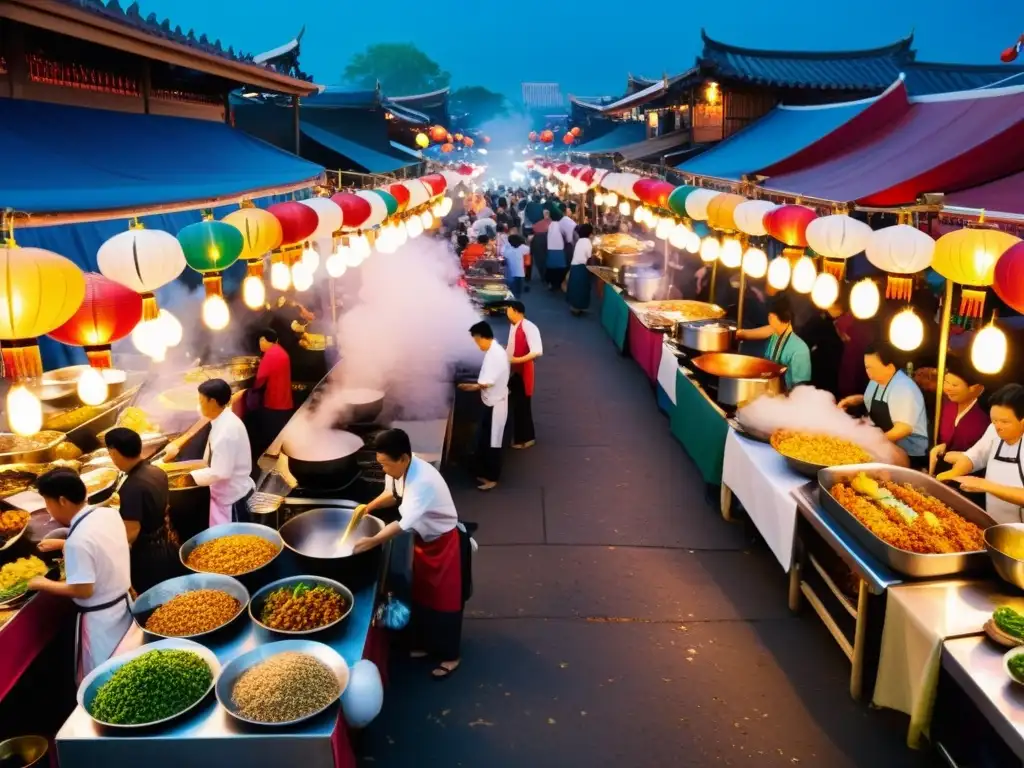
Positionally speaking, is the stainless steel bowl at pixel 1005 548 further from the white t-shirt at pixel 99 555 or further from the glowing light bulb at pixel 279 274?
the glowing light bulb at pixel 279 274

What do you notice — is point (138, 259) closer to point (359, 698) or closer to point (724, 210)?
point (359, 698)

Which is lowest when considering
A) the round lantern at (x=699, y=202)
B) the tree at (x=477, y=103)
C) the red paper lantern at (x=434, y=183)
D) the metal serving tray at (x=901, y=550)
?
the metal serving tray at (x=901, y=550)

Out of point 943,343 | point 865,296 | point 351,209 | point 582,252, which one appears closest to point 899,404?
point 943,343

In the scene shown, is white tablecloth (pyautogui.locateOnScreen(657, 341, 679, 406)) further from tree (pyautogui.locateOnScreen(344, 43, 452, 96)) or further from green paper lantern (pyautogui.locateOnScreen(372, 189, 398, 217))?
tree (pyautogui.locateOnScreen(344, 43, 452, 96))

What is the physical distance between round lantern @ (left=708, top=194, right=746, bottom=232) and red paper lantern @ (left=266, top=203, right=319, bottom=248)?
4.57m

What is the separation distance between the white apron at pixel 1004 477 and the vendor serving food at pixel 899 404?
3.93ft

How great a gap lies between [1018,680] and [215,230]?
5281 millimetres

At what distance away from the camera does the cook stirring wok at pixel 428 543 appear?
493 centimetres

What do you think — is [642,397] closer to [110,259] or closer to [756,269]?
[756,269]

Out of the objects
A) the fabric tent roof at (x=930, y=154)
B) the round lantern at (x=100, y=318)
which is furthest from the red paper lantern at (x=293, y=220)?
the fabric tent roof at (x=930, y=154)

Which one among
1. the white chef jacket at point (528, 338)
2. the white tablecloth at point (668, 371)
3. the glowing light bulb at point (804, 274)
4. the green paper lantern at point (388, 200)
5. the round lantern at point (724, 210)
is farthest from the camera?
the white tablecloth at point (668, 371)

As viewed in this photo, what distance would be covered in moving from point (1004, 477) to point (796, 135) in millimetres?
10291

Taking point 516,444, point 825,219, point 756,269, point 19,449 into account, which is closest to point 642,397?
point 516,444

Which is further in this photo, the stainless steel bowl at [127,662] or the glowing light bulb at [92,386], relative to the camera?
the glowing light bulb at [92,386]
